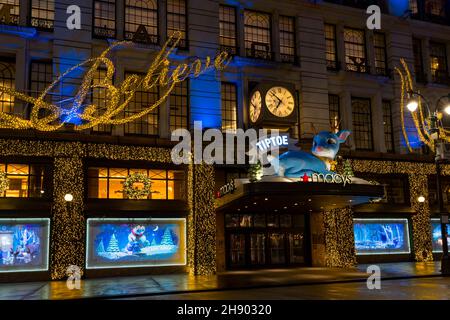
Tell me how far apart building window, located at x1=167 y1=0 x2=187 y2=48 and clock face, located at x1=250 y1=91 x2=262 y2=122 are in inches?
188

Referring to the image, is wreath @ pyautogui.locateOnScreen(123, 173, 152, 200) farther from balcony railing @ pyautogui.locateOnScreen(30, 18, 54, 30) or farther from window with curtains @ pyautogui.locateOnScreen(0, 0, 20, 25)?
window with curtains @ pyautogui.locateOnScreen(0, 0, 20, 25)

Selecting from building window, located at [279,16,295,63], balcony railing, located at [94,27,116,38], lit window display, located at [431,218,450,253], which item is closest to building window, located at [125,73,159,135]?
balcony railing, located at [94,27,116,38]

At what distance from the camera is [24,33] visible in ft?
80.9

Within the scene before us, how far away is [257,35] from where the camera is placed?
30.2 m

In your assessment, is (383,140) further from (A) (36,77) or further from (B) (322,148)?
(A) (36,77)

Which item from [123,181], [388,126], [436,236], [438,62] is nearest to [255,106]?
[123,181]

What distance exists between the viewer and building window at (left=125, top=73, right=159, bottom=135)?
26.4 metres

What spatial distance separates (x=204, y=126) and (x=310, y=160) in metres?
6.58

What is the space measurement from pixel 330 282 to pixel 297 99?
40.8 ft

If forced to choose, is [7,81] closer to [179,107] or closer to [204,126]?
[179,107]

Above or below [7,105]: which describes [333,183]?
below

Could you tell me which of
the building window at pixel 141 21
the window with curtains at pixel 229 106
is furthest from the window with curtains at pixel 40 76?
the window with curtains at pixel 229 106

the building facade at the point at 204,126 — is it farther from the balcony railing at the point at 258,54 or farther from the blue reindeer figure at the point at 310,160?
the blue reindeer figure at the point at 310,160
